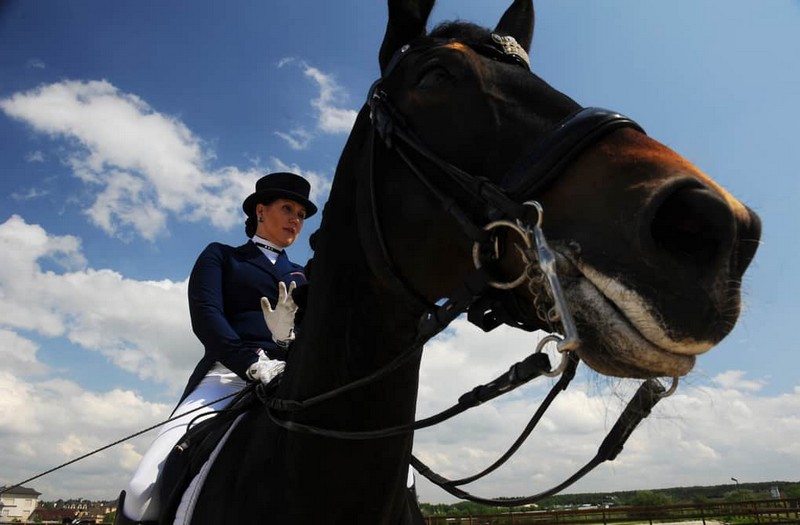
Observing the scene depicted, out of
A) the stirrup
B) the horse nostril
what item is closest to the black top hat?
the stirrup

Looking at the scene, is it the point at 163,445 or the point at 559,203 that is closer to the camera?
the point at 559,203

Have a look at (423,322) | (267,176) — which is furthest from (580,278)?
(267,176)

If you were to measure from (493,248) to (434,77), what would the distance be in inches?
38.1

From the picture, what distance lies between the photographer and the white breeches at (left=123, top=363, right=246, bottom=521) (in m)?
3.50

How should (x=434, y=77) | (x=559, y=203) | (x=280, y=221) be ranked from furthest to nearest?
(x=280, y=221) → (x=434, y=77) → (x=559, y=203)

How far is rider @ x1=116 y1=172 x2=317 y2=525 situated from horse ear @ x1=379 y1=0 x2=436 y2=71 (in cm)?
167

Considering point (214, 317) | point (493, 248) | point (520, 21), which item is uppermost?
point (520, 21)

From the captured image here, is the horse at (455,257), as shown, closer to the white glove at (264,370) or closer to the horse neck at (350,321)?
the horse neck at (350,321)

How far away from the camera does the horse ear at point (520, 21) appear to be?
3758 mm

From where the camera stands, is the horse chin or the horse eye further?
the horse eye

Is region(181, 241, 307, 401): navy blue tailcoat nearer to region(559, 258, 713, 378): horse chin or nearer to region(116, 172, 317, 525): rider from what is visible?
region(116, 172, 317, 525): rider

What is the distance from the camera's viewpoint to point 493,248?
2.25m

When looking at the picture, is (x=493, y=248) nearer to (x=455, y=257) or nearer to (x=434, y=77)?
(x=455, y=257)

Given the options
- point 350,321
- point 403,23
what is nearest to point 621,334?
point 350,321
